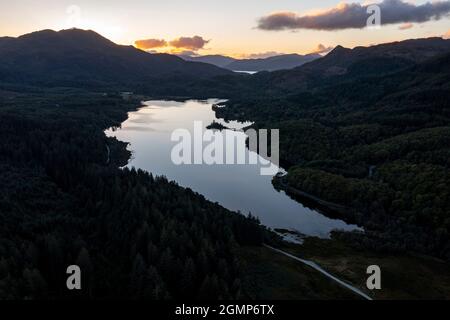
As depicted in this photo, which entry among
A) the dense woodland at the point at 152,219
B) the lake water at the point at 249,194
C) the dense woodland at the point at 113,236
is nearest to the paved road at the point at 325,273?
the dense woodland at the point at 152,219

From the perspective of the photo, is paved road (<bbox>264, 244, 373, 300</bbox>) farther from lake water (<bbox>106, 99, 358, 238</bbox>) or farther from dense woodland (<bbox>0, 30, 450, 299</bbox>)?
lake water (<bbox>106, 99, 358, 238</bbox>)

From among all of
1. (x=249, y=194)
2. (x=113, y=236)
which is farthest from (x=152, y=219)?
(x=249, y=194)

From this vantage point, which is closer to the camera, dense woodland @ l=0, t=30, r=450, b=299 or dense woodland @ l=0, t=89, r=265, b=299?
dense woodland @ l=0, t=89, r=265, b=299

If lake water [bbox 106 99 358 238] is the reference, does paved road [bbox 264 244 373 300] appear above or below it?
below

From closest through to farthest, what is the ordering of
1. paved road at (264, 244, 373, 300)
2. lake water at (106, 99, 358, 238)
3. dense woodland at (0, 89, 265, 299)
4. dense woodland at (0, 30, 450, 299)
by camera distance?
1. dense woodland at (0, 89, 265, 299)
2. dense woodland at (0, 30, 450, 299)
3. paved road at (264, 244, 373, 300)
4. lake water at (106, 99, 358, 238)

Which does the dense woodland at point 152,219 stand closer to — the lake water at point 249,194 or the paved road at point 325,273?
the paved road at point 325,273

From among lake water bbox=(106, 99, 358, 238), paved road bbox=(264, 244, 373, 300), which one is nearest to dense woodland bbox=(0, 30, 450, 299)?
paved road bbox=(264, 244, 373, 300)

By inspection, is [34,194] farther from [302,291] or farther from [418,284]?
[418,284]

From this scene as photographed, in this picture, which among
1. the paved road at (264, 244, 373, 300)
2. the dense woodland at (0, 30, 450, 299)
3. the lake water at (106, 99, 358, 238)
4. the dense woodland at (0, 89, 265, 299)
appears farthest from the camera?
the lake water at (106, 99, 358, 238)
